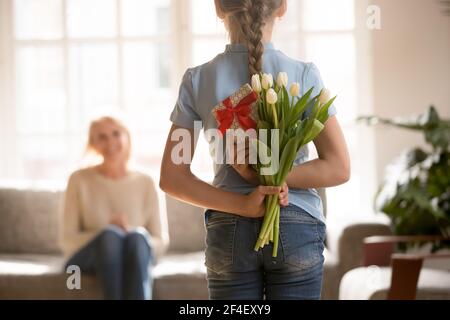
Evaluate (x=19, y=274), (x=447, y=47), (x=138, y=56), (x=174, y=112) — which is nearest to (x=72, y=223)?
(x=19, y=274)

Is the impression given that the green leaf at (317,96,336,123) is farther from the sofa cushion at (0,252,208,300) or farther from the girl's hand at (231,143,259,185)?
the sofa cushion at (0,252,208,300)

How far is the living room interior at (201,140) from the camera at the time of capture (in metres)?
2.73

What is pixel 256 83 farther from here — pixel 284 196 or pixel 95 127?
pixel 95 127

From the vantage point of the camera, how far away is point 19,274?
2934mm

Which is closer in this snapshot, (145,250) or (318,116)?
(318,116)

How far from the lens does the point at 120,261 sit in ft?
9.48

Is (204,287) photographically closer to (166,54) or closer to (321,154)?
(166,54)

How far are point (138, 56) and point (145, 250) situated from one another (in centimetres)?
87

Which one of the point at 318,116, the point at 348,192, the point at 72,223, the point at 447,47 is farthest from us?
the point at 348,192

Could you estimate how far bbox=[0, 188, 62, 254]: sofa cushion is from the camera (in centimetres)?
327

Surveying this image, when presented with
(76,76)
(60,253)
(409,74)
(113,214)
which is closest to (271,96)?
(409,74)

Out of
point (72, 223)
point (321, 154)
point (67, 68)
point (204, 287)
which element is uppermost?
point (67, 68)

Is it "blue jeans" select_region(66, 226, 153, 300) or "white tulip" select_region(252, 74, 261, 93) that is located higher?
"white tulip" select_region(252, 74, 261, 93)

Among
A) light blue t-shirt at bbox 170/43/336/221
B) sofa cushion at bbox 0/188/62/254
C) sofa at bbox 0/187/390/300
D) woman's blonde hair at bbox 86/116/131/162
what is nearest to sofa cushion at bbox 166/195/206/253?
sofa at bbox 0/187/390/300
